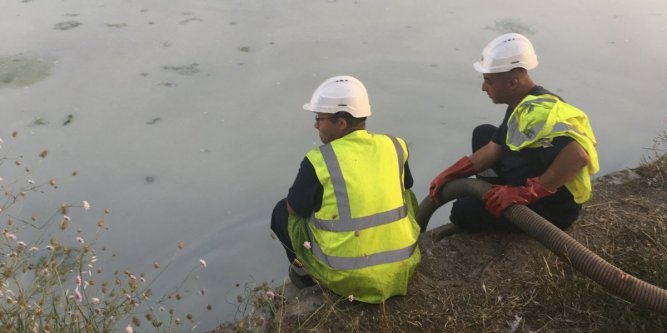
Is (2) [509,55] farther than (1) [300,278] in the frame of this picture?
No

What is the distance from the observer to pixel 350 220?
5.68ft

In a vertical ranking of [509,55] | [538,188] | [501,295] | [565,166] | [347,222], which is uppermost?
[509,55]

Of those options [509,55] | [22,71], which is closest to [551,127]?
[509,55]

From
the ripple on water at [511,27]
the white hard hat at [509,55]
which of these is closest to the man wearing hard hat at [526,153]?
the white hard hat at [509,55]

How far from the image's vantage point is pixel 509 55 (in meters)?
1.96

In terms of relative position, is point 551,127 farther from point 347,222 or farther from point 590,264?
point 347,222

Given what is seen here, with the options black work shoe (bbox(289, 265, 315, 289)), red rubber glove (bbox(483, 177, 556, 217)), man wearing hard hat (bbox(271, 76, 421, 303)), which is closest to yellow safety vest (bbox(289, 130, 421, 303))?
man wearing hard hat (bbox(271, 76, 421, 303))

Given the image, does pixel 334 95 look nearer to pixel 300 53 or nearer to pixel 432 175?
pixel 432 175

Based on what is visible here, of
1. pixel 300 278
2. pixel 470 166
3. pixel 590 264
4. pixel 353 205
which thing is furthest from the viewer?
pixel 470 166

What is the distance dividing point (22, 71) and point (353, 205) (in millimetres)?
2818

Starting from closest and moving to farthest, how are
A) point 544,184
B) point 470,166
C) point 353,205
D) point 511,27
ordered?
point 353,205, point 544,184, point 470,166, point 511,27

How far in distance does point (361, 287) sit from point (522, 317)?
0.53 meters

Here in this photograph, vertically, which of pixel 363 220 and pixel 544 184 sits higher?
pixel 544 184

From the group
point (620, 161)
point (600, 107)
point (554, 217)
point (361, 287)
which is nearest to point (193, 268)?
point (361, 287)
